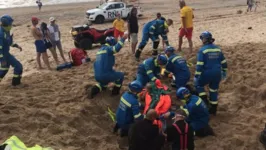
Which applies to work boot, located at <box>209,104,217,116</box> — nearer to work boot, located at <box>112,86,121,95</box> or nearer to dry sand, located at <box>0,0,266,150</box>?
dry sand, located at <box>0,0,266,150</box>

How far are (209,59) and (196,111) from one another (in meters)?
1.58

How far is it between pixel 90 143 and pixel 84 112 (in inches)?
59.1

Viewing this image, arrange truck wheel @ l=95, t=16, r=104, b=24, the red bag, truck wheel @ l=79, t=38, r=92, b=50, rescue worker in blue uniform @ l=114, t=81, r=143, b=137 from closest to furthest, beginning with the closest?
1. rescue worker in blue uniform @ l=114, t=81, r=143, b=137
2. the red bag
3. truck wheel @ l=79, t=38, r=92, b=50
4. truck wheel @ l=95, t=16, r=104, b=24

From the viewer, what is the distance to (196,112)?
7.07m

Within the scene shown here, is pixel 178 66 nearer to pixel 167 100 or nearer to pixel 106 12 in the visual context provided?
pixel 167 100

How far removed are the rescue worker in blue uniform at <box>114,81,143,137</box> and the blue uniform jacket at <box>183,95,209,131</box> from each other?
947 mm

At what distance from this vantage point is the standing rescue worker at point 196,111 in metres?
6.93

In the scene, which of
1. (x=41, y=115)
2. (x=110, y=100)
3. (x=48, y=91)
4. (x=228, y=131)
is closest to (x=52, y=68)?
(x=48, y=91)

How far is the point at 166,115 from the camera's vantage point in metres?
6.87

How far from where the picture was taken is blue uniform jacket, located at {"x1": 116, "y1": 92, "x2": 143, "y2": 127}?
6891 mm

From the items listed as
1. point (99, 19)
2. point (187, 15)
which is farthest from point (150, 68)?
point (99, 19)

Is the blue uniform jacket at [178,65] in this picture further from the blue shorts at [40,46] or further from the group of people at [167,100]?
the blue shorts at [40,46]

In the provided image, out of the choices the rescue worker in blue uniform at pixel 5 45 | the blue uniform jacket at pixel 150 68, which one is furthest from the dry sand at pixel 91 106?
the blue uniform jacket at pixel 150 68

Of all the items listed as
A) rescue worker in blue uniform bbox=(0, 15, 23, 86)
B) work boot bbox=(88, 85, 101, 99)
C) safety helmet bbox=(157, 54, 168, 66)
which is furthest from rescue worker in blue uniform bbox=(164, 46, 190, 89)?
rescue worker in blue uniform bbox=(0, 15, 23, 86)
